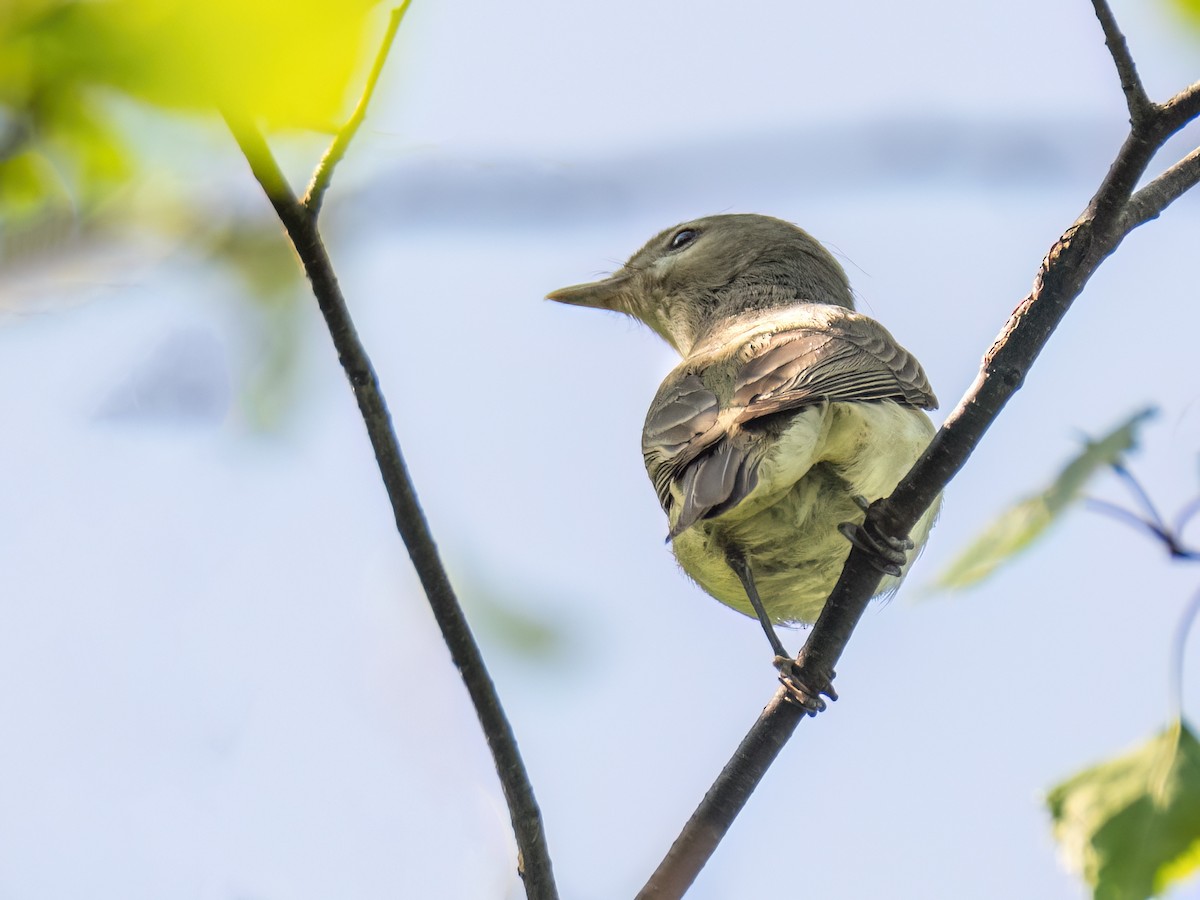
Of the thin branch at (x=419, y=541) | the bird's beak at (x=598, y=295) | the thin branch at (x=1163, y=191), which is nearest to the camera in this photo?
the thin branch at (x=419, y=541)

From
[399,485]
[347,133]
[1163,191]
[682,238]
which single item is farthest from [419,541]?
[682,238]

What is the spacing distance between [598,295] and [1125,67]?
479 centimetres

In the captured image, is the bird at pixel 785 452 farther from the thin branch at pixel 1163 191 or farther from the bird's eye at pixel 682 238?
the bird's eye at pixel 682 238

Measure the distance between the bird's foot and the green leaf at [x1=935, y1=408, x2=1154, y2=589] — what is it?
2.16 m

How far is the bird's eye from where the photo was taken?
7.65 m

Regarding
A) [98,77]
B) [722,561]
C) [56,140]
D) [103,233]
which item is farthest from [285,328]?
[722,561]

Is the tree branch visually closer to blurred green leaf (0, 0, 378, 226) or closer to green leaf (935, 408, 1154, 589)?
green leaf (935, 408, 1154, 589)

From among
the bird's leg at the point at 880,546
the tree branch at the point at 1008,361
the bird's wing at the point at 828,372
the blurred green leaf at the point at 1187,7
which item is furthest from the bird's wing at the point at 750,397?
the blurred green leaf at the point at 1187,7

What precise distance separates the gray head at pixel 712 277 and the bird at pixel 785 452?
0.74 m

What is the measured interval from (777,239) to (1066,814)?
550 centimetres

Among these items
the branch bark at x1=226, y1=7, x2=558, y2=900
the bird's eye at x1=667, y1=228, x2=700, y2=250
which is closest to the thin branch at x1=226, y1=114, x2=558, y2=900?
the branch bark at x1=226, y1=7, x2=558, y2=900

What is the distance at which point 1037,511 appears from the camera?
1675mm

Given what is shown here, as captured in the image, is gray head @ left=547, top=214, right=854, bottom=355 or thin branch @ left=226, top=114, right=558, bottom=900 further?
gray head @ left=547, top=214, right=854, bottom=355

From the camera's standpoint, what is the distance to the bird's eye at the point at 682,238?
765 cm
